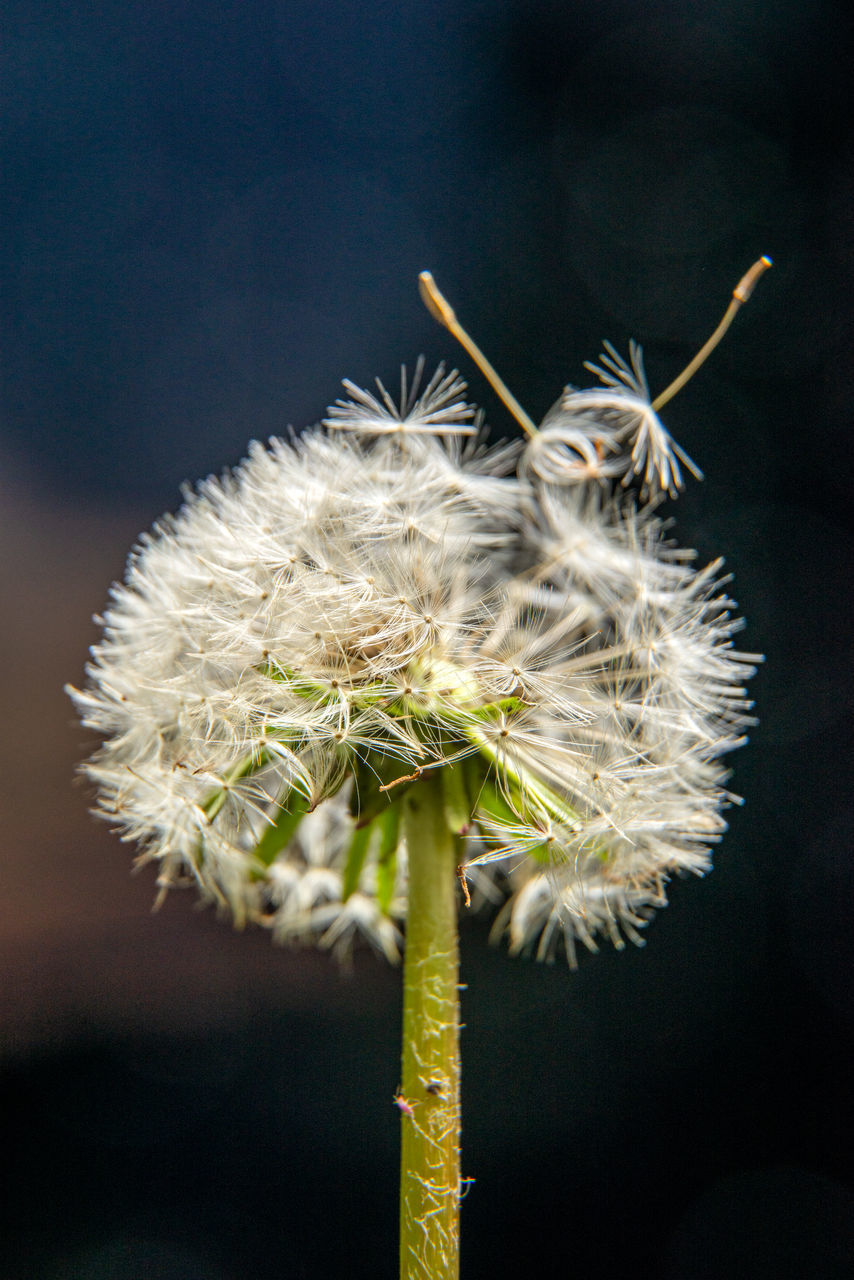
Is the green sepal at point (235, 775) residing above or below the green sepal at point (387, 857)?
above

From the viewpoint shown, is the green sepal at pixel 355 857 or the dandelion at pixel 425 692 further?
the green sepal at pixel 355 857

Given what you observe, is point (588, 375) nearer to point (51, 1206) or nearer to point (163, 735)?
point (163, 735)

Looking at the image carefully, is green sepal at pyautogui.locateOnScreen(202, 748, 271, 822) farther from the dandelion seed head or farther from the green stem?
the green stem

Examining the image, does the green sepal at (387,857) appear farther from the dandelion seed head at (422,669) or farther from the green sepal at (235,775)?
the green sepal at (235,775)

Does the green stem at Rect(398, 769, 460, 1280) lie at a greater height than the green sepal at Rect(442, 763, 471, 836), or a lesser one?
lesser

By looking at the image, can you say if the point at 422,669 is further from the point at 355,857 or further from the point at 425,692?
the point at 355,857

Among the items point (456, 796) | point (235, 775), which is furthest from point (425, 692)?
point (235, 775)

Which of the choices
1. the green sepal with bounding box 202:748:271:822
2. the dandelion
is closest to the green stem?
the dandelion

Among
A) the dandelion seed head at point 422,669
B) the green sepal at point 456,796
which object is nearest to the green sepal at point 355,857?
the dandelion seed head at point 422,669

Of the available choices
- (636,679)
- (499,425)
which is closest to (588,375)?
(499,425)
